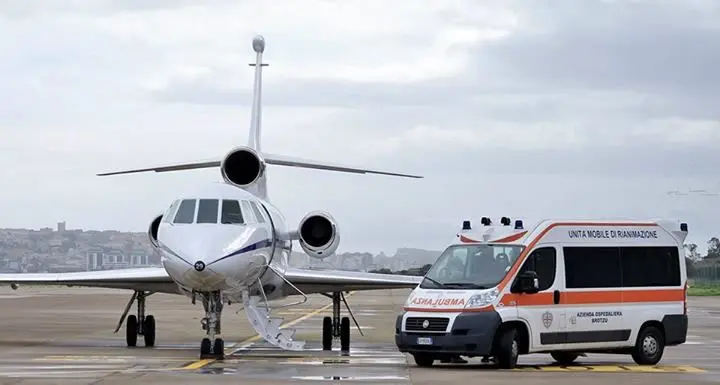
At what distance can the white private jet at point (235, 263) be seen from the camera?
21.9 metres

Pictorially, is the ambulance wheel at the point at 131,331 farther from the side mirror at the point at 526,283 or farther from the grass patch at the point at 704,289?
the grass patch at the point at 704,289

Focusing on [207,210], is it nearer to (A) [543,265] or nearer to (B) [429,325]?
(B) [429,325]

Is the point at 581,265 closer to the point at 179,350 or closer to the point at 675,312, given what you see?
the point at 675,312

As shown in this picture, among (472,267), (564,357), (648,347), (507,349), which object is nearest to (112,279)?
(472,267)

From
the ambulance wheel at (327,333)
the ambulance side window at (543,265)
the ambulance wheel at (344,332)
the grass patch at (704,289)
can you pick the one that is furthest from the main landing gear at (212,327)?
the grass patch at (704,289)

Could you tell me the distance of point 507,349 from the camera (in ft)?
64.3

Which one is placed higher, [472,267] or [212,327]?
[472,267]

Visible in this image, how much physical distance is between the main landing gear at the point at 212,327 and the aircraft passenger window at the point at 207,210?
4.03 ft

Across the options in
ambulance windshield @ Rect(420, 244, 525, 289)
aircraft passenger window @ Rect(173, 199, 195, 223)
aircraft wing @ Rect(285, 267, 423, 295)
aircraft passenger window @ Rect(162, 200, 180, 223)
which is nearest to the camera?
ambulance windshield @ Rect(420, 244, 525, 289)

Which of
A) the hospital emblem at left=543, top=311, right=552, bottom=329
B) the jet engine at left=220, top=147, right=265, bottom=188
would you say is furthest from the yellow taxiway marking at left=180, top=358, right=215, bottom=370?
the jet engine at left=220, top=147, right=265, bottom=188

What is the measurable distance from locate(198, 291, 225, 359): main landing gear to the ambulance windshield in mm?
3578

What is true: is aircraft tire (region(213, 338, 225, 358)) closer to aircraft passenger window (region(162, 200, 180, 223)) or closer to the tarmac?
the tarmac

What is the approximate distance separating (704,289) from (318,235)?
2548 inches

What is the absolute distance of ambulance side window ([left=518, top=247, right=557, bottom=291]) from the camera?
2056 centimetres
